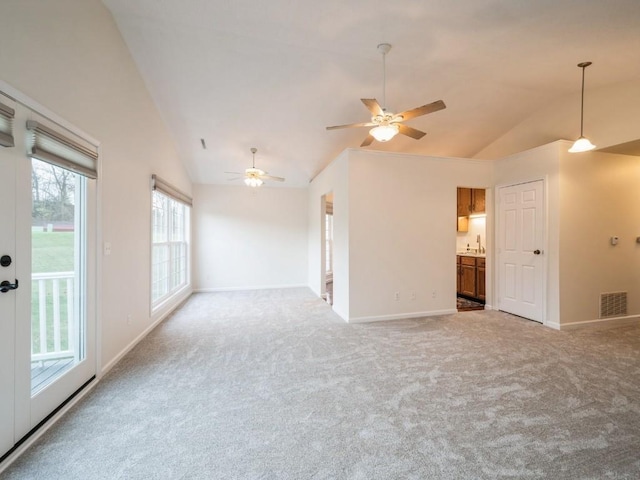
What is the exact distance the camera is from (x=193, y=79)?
3.44 m

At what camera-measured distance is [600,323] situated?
392 cm

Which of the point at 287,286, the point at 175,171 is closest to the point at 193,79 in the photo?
the point at 175,171

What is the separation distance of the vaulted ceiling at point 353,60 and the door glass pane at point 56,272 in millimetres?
1865

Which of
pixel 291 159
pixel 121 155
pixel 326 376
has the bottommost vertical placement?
pixel 326 376

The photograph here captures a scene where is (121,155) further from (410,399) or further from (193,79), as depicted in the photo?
(410,399)

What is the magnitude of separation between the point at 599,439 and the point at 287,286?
19.2ft

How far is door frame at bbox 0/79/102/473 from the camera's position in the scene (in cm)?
168

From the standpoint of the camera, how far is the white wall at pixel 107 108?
1.81 meters

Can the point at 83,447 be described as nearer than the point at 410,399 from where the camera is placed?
Yes

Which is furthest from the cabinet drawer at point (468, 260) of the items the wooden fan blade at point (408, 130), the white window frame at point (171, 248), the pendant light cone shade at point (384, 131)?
the white window frame at point (171, 248)

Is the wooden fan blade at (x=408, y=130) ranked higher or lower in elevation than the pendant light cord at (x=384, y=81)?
lower

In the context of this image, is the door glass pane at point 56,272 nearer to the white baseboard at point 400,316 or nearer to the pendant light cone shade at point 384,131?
the pendant light cone shade at point 384,131

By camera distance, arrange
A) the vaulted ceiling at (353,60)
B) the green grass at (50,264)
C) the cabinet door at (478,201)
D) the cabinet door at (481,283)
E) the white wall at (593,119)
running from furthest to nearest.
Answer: the cabinet door at (478,201) < the cabinet door at (481,283) < the white wall at (593,119) < the vaulted ceiling at (353,60) < the green grass at (50,264)

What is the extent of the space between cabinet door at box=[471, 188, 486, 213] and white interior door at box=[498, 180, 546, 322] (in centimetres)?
90
